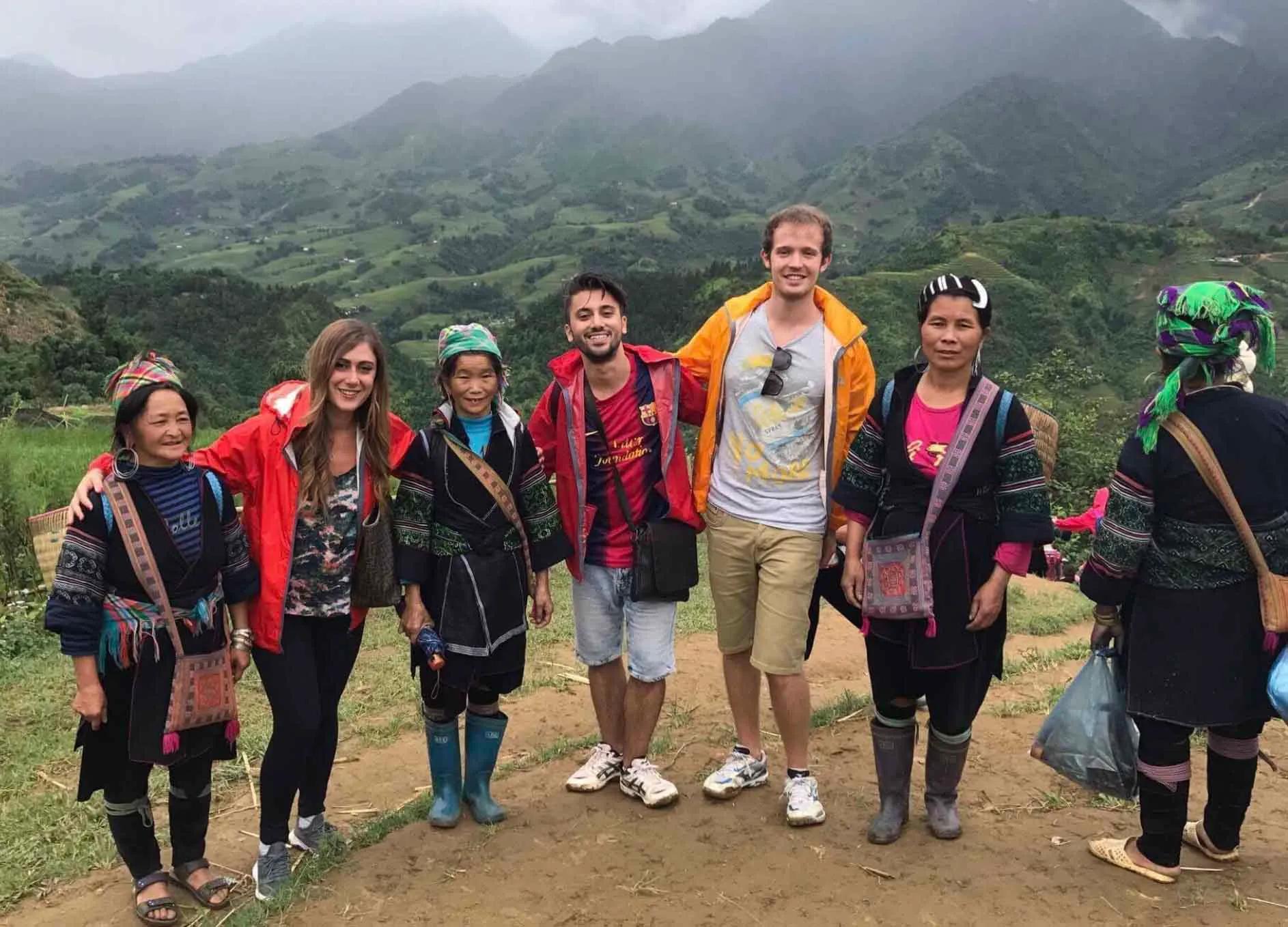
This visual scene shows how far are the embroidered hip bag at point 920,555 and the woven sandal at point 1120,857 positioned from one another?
0.99m

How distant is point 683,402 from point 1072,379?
905 inches

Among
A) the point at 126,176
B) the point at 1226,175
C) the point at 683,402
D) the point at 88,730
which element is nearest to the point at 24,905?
the point at 88,730

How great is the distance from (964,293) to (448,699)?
245cm

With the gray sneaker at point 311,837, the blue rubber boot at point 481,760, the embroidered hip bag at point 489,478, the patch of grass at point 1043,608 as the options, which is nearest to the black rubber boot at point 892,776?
the blue rubber boot at point 481,760

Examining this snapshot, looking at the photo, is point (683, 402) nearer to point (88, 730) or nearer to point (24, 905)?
point (88, 730)

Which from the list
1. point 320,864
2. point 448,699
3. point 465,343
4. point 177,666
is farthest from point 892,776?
point 177,666

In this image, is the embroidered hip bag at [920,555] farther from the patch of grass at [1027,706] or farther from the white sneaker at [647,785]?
the patch of grass at [1027,706]

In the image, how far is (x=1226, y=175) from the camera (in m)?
118

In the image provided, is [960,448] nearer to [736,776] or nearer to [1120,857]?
[1120,857]

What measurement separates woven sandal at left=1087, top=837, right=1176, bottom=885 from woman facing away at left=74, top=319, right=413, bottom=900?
2804mm

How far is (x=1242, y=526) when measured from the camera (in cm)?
276

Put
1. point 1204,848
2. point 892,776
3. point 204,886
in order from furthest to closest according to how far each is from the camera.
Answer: point 892,776 → point 204,886 → point 1204,848

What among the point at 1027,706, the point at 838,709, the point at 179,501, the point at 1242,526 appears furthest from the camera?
the point at 1027,706

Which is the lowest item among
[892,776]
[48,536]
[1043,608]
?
[1043,608]
